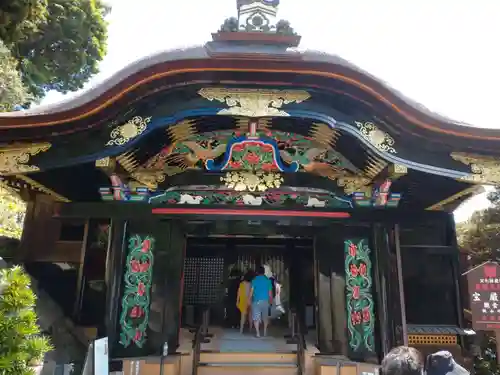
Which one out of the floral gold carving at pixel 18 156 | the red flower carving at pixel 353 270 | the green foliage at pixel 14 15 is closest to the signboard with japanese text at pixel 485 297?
the red flower carving at pixel 353 270

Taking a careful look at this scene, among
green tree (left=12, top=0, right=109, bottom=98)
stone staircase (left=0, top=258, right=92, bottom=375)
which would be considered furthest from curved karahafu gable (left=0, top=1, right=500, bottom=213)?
green tree (left=12, top=0, right=109, bottom=98)

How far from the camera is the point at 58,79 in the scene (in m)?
15.3

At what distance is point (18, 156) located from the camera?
4.31 m

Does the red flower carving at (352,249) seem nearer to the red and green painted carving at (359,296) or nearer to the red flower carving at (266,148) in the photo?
the red and green painted carving at (359,296)

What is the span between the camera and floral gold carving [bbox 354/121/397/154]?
433 centimetres

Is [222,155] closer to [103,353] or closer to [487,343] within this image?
[103,353]

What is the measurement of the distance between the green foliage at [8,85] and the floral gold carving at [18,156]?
6.02m

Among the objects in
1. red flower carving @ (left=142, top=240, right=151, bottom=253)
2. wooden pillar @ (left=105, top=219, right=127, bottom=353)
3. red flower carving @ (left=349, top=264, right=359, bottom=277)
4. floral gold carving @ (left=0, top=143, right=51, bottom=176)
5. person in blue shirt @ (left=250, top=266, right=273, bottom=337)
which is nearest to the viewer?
floral gold carving @ (left=0, top=143, right=51, bottom=176)

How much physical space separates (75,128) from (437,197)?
484cm

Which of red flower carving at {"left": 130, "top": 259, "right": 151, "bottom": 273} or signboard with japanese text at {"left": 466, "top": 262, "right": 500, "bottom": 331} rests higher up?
red flower carving at {"left": 130, "top": 259, "right": 151, "bottom": 273}

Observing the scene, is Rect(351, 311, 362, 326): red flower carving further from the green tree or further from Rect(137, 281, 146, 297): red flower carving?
the green tree

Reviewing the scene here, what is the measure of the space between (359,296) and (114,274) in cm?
347

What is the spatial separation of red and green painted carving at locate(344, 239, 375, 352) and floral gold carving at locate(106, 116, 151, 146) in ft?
11.0

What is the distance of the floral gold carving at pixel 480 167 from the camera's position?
4.44m
